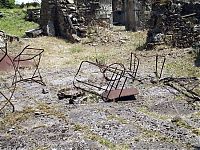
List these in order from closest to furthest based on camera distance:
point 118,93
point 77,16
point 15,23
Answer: point 118,93
point 77,16
point 15,23

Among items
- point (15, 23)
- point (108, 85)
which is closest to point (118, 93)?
point (108, 85)

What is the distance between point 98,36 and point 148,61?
5423 millimetres

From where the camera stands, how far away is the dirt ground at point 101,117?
7.43 metres

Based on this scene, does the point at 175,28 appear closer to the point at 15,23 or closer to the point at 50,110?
the point at 50,110

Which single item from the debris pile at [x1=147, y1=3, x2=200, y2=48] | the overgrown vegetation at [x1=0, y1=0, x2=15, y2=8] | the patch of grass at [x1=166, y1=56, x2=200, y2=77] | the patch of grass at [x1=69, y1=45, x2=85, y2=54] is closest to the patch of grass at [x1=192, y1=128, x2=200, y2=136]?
the patch of grass at [x1=166, y1=56, x2=200, y2=77]

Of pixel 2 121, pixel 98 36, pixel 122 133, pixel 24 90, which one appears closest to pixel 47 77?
pixel 24 90

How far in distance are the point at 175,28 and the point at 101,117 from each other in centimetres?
806

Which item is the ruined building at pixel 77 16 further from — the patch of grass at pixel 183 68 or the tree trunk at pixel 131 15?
the patch of grass at pixel 183 68

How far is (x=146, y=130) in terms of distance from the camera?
7.91 metres

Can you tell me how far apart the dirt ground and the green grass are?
828cm

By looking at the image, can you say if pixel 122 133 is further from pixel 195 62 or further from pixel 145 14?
pixel 145 14

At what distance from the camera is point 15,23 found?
24.0 m

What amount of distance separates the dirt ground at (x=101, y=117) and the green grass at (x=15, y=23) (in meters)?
8.28

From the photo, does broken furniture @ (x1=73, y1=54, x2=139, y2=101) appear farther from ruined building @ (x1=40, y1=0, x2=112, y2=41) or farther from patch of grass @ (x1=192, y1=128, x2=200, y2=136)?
ruined building @ (x1=40, y1=0, x2=112, y2=41)
